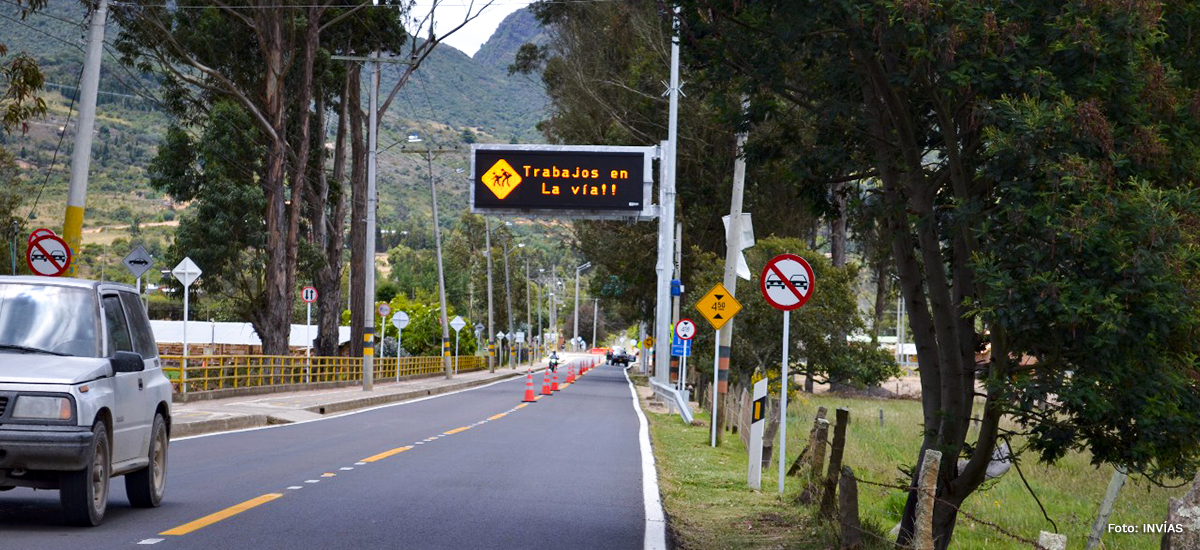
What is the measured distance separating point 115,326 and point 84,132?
33.7 ft

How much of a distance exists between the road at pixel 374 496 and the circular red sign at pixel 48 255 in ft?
10.2

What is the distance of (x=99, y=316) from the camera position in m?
9.73

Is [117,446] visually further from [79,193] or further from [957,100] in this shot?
[79,193]

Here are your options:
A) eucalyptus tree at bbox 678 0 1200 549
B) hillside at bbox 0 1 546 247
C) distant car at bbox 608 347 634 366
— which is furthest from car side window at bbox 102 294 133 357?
distant car at bbox 608 347 634 366

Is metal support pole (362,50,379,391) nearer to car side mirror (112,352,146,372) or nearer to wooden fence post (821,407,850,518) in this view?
wooden fence post (821,407,850,518)

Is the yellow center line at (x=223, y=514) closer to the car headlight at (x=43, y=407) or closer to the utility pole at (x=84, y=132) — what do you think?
the car headlight at (x=43, y=407)

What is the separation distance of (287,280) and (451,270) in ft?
284

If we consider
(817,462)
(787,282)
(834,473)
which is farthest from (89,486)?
(787,282)

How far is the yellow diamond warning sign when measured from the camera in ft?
103

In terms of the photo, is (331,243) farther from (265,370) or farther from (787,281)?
(787,281)

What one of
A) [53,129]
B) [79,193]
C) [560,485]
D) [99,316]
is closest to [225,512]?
[99,316]

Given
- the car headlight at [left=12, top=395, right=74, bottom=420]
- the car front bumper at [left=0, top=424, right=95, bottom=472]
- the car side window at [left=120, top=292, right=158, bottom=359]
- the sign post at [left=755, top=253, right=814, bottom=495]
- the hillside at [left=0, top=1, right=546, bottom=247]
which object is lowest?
the car front bumper at [left=0, top=424, right=95, bottom=472]

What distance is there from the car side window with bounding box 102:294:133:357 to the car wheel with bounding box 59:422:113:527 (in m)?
0.80

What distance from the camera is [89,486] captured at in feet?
29.8
